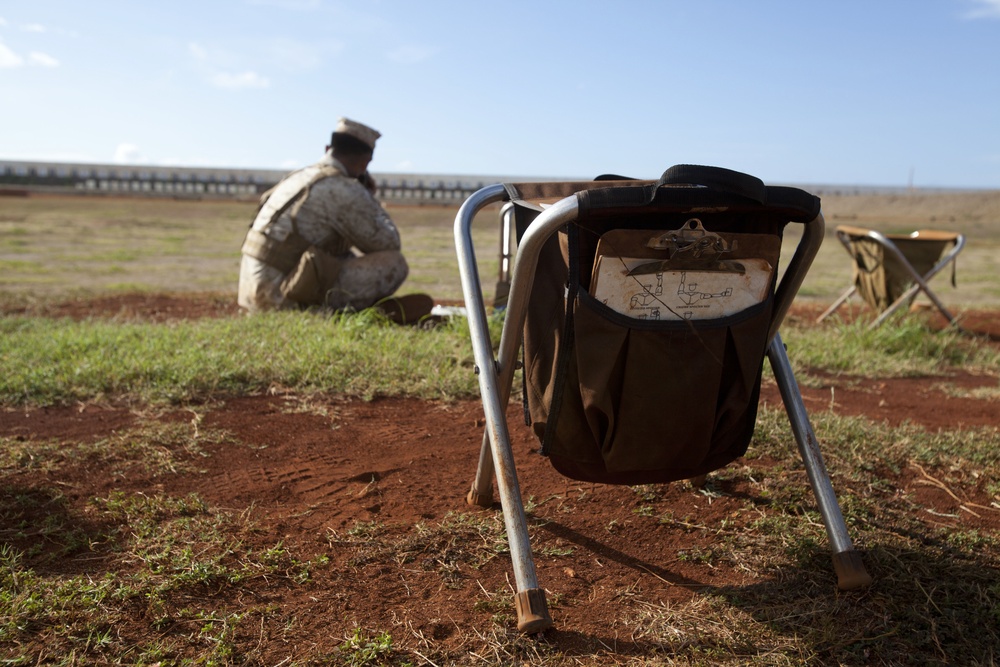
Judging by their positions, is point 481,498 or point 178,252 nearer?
point 481,498

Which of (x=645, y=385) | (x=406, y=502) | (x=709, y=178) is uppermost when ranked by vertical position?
Answer: (x=709, y=178)

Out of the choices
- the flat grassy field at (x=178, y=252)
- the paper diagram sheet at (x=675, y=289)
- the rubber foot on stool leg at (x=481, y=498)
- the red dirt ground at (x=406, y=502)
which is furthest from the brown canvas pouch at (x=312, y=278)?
the paper diagram sheet at (x=675, y=289)

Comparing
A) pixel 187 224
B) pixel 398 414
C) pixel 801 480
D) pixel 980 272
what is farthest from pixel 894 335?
pixel 187 224

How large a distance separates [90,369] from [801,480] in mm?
3298

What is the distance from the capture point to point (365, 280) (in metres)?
6.32

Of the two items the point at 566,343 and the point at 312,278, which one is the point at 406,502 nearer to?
the point at 566,343

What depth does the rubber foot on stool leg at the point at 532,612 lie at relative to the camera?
200 centimetres

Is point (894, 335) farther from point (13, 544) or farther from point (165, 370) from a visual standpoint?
point (13, 544)

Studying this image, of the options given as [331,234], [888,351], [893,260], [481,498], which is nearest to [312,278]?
[331,234]

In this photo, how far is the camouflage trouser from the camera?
625 cm

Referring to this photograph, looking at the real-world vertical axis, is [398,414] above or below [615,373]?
below

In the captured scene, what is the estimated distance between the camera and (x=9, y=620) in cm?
204

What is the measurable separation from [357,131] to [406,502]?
3975 mm

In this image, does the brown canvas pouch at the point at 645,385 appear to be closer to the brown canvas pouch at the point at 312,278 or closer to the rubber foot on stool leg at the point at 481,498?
the rubber foot on stool leg at the point at 481,498
